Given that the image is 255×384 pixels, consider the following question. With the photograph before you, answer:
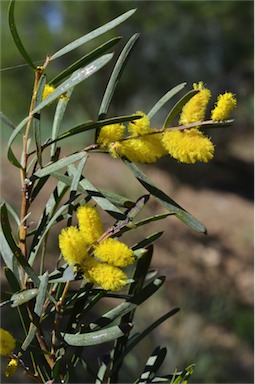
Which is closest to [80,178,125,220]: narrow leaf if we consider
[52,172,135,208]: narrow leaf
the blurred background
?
[52,172,135,208]: narrow leaf

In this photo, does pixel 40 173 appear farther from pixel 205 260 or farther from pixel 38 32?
pixel 38 32

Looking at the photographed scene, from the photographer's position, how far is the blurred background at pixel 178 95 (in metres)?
3.04

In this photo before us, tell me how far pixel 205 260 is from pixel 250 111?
6.87 feet

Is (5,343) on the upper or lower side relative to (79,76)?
lower

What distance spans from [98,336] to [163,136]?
126mm

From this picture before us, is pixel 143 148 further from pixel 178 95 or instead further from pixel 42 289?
pixel 178 95

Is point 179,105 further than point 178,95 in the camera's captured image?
No

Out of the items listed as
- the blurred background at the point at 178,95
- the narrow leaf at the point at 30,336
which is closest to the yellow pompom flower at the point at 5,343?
the narrow leaf at the point at 30,336

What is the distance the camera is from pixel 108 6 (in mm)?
4066

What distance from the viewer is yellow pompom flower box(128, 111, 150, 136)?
32 centimetres

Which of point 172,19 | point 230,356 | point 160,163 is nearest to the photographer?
point 230,356

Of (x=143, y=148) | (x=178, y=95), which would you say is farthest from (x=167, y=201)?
(x=178, y=95)

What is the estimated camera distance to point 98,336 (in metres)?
0.32

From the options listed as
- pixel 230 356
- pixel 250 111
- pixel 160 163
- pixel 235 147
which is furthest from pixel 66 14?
pixel 230 356
